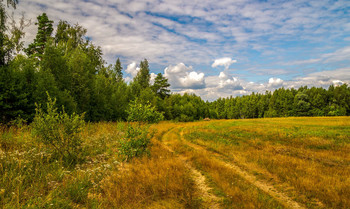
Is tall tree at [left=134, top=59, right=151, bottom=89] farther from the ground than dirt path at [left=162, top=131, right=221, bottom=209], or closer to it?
farther from the ground

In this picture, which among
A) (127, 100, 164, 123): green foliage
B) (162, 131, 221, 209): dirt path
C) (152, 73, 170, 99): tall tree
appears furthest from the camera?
(152, 73, 170, 99): tall tree

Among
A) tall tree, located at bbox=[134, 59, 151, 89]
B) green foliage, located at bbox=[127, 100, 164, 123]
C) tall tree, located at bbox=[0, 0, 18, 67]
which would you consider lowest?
green foliage, located at bbox=[127, 100, 164, 123]

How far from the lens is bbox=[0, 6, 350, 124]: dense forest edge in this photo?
45.6 feet

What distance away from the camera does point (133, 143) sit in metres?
10.5

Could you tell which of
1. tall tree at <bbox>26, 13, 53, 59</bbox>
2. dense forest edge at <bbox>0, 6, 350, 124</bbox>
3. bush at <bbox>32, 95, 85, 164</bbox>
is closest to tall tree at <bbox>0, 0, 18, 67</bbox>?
dense forest edge at <bbox>0, 6, 350, 124</bbox>

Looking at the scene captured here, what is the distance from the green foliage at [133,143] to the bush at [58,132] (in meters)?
2.60

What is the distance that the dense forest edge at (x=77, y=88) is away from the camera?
45.6 feet

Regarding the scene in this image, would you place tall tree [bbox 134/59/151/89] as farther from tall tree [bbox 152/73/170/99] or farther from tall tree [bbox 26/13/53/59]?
tall tree [bbox 26/13/53/59]

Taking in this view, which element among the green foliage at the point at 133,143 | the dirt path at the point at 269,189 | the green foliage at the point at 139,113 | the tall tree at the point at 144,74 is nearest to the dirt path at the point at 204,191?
the dirt path at the point at 269,189

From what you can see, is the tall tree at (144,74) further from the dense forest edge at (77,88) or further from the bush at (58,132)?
the bush at (58,132)

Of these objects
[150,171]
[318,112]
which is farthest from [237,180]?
[318,112]

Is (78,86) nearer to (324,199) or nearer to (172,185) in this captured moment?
(172,185)

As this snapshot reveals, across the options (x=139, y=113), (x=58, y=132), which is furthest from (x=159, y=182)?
(x=58, y=132)

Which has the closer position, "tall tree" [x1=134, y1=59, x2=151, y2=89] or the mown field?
the mown field
